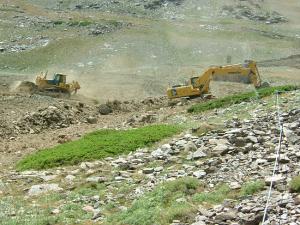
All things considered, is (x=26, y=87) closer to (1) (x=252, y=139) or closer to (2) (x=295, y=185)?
(1) (x=252, y=139)

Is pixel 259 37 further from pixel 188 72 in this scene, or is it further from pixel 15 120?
pixel 15 120

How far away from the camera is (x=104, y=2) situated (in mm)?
80438

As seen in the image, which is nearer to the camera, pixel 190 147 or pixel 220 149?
pixel 220 149

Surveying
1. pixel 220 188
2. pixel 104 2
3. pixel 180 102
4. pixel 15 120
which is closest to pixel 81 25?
pixel 104 2

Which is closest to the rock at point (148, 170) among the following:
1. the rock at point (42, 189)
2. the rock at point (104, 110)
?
the rock at point (42, 189)

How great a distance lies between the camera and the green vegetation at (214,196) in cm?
1274

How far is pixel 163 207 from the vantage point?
1303cm

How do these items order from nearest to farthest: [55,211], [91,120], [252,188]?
1. [252,188]
2. [55,211]
3. [91,120]

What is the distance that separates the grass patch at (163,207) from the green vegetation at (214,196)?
32 cm

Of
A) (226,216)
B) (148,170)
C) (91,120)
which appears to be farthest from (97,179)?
(91,120)

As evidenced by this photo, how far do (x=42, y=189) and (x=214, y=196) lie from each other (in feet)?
17.9

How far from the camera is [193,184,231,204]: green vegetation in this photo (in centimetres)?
1274

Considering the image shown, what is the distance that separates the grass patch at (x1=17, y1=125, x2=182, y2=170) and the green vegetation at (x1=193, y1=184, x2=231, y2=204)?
7041 millimetres

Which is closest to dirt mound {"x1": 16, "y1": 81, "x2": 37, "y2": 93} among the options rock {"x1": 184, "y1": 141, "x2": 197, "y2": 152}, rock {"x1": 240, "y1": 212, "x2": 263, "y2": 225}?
rock {"x1": 184, "y1": 141, "x2": 197, "y2": 152}
